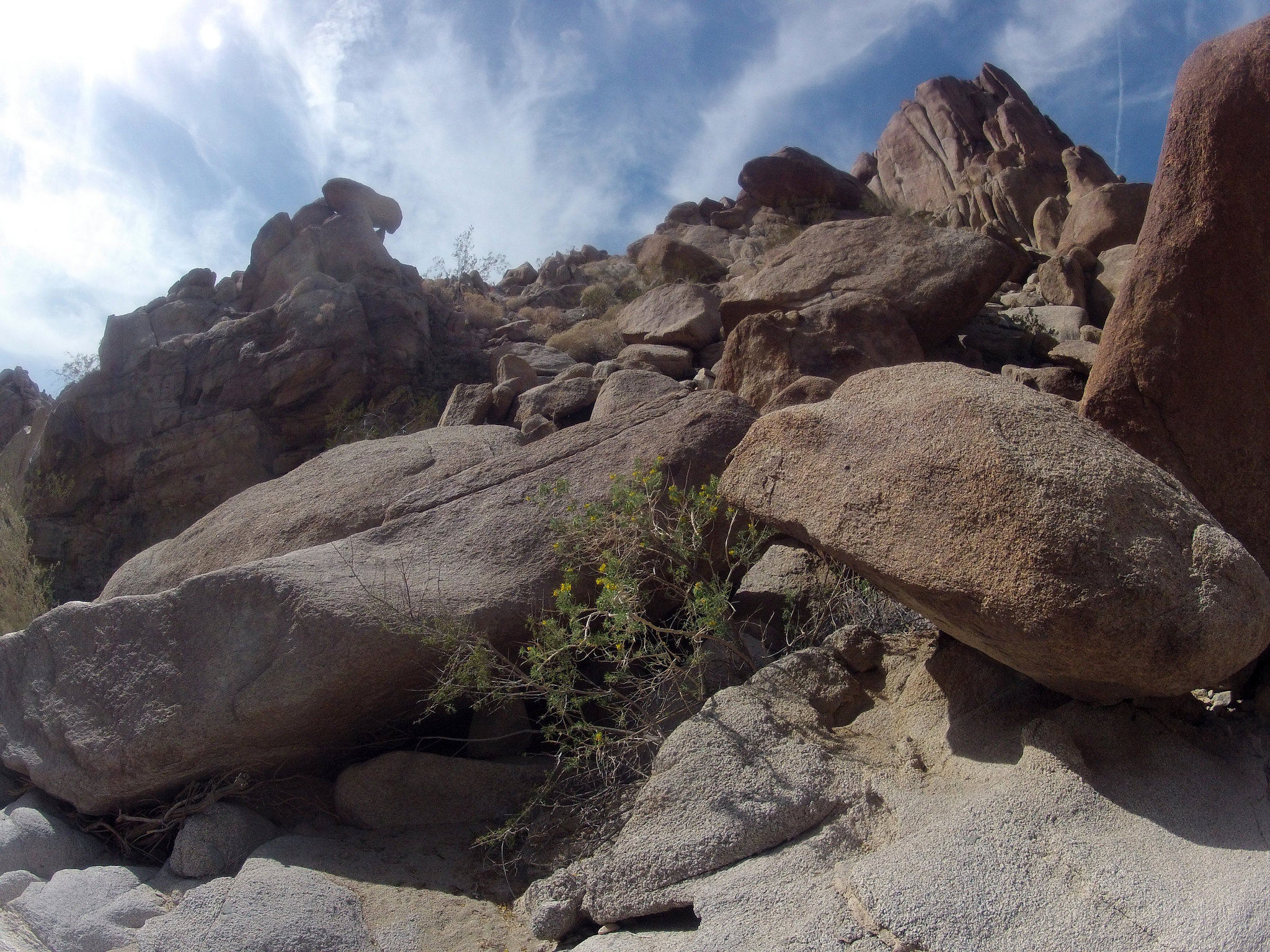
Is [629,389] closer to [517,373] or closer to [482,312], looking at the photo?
[517,373]

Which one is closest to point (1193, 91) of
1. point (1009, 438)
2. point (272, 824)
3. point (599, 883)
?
point (1009, 438)

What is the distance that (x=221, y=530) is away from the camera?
17.3 ft

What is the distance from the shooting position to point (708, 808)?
296cm

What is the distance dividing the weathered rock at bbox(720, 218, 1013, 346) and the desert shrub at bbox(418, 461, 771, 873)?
3.55 meters

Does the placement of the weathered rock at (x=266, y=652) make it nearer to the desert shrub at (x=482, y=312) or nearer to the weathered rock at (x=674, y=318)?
the weathered rock at (x=674, y=318)

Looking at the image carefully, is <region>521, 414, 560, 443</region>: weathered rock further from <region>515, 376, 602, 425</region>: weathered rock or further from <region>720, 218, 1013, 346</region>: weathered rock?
<region>720, 218, 1013, 346</region>: weathered rock

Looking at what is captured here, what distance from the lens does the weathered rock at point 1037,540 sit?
7.92 ft

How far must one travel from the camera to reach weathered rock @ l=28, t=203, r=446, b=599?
30.5 feet

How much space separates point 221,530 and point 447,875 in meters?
2.59

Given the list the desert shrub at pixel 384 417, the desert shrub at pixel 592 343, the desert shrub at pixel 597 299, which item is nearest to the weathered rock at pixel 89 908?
the desert shrub at pixel 384 417

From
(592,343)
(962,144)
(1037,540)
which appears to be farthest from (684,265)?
(962,144)

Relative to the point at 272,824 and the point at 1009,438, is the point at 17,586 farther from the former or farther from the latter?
the point at 1009,438

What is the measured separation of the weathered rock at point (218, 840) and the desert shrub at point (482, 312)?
9212 mm

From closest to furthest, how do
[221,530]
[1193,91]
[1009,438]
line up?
[1009,438] → [1193,91] → [221,530]
